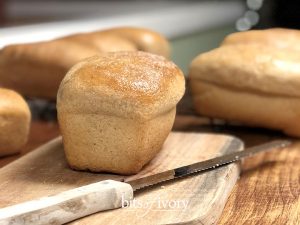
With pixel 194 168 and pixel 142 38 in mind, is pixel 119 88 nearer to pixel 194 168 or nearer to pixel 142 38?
pixel 194 168

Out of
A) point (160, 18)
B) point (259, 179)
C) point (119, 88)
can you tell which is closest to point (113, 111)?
point (119, 88)

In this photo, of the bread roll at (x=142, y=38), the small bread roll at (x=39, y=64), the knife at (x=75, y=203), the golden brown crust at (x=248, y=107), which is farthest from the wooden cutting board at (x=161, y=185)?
the bread roll at (x=142, y=38)

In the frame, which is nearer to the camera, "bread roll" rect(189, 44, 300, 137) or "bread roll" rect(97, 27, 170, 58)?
"bread roll" rect(189, 44, 300, 137)

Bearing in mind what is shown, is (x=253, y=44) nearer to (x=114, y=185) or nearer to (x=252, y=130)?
(x=252, y=130)

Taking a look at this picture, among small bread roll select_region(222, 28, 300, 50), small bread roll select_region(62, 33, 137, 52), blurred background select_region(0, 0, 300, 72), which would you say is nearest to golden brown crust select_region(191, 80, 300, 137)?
small bread roll select_region(222, 28, 300, 50)

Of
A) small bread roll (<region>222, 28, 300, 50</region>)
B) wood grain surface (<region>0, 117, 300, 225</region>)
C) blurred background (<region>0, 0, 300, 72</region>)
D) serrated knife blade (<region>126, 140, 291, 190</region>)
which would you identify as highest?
small bread roll (<region>222, 28, 300, 50</region>)

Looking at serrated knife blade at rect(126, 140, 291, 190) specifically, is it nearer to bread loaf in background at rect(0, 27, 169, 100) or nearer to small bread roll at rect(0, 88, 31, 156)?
small bread roll at rect(0, 88, 31, 156)

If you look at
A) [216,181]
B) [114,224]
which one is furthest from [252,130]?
[114,224]
